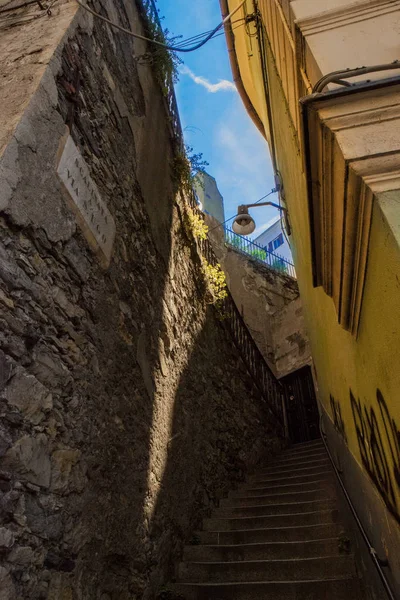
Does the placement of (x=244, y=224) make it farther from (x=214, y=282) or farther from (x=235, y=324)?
(x=235, y=324)

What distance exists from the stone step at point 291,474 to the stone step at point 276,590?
207cm

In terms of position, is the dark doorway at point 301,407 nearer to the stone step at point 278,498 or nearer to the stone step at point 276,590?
the stone step at point 278,498

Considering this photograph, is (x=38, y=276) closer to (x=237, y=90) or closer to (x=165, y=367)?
(x=165, y=367)

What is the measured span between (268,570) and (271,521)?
0.81 metres

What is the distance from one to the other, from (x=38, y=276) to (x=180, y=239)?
3014 mm

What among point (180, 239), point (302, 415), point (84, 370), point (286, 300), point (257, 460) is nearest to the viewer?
point (84, 370)

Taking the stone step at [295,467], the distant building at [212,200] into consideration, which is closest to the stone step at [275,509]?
the stone step at [295,467]

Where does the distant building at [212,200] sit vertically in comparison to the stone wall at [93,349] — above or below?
above

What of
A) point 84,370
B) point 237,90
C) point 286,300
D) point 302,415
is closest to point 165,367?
point 84,370

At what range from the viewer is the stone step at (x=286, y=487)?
4.66 metres

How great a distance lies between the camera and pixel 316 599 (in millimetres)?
2918

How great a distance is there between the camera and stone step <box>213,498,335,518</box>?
13.7 feet

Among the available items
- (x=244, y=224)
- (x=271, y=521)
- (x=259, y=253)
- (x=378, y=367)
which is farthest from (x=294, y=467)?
(x=259, y=253)

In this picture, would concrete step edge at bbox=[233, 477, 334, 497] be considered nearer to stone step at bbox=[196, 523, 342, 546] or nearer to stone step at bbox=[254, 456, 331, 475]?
stone step at bbox=[254, 456, 331, 475]
